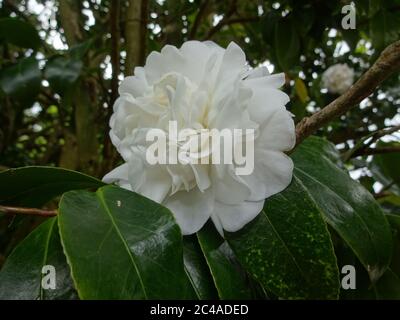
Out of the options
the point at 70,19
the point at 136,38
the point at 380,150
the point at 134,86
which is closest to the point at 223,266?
the point at 134,86

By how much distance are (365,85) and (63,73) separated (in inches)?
27.8

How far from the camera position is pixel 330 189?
1.81ft

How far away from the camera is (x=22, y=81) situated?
0.96m

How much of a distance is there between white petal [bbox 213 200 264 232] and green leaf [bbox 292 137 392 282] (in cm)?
9

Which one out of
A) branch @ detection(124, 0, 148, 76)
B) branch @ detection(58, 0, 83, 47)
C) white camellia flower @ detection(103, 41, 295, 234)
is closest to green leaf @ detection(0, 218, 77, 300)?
white camellia flower @ detection(103, 41, 295, 234)

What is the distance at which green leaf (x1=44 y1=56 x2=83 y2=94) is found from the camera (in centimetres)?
97

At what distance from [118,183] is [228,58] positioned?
0.67ft

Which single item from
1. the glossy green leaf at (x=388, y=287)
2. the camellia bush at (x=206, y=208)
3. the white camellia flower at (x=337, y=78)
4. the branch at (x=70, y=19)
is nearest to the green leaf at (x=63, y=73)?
the branch at (x=70, y=19)

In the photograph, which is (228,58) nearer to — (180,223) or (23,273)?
(180,223)

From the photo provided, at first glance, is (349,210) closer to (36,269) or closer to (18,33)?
(36,269)

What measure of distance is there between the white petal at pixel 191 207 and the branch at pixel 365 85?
0.14m

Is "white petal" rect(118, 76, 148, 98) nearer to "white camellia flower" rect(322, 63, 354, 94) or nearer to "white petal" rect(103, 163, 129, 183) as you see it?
"white petal" rect(103, 163, 129, 183)

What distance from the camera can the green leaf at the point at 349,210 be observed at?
51cm
